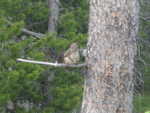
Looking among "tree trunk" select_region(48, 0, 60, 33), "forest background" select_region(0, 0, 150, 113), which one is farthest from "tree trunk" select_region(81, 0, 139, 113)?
"tree trunk" select_region(48, 0, 60, 33)

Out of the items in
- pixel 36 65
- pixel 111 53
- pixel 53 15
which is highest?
pixel 53 15

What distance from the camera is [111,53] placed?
425cm

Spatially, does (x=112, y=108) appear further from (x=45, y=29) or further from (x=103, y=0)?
(x=45, y=29)

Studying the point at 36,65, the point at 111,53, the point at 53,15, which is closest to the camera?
the point at 111,53

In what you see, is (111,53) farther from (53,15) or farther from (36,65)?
(53,15)

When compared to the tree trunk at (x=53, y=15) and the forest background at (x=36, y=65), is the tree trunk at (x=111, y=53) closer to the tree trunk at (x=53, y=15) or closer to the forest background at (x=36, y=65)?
the forest background at (x=36, y=65)

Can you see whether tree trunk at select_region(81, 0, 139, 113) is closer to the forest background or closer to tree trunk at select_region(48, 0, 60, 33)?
the forest background

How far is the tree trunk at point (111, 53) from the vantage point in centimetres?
423

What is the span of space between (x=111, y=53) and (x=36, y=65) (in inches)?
113

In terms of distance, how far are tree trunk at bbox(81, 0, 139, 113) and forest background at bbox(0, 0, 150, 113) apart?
7.49ft

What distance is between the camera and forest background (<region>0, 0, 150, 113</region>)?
6875 mm

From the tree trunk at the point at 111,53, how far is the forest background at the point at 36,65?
228 cm

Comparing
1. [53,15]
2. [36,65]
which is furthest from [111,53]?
[53,15]

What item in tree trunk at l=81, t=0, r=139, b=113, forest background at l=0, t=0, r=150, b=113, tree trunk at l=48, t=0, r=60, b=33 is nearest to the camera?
tree trunk at l=81, t=0, r=139, b=113
